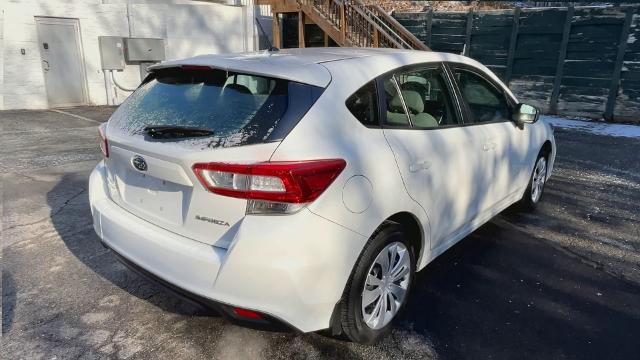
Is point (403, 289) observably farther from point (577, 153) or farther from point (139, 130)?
point (577, 153)

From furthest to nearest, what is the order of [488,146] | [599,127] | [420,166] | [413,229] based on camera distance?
[599,127]
[488,146]
[413,229]
[420,166]

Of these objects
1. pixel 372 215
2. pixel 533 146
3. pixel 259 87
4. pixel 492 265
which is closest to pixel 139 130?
pixel 259 87

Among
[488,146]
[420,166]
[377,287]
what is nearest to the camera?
[377,287]

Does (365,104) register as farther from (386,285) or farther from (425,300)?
(425,300)

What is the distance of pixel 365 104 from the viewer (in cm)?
232

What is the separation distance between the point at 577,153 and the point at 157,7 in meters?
10.7

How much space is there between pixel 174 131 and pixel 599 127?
9606 mm

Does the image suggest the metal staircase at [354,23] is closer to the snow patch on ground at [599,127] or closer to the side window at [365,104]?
the snow patch on ground at [599,127]

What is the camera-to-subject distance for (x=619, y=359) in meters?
2.33

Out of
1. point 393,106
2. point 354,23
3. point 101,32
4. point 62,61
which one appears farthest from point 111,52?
point 393,106

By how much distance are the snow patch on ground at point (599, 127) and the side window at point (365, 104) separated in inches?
282

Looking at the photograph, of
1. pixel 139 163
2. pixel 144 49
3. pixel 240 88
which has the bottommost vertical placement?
pixel 139 163

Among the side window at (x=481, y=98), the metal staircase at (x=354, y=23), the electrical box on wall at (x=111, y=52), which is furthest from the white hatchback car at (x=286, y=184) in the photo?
the electrical box on wall at (x=111, y=52)

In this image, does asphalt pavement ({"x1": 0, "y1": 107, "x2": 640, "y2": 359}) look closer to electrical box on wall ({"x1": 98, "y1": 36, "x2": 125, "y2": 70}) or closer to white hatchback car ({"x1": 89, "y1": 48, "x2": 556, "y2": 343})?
white hatchback car ({"x1": 89, "y1": 48, "x2": 556, "y2": 343})
